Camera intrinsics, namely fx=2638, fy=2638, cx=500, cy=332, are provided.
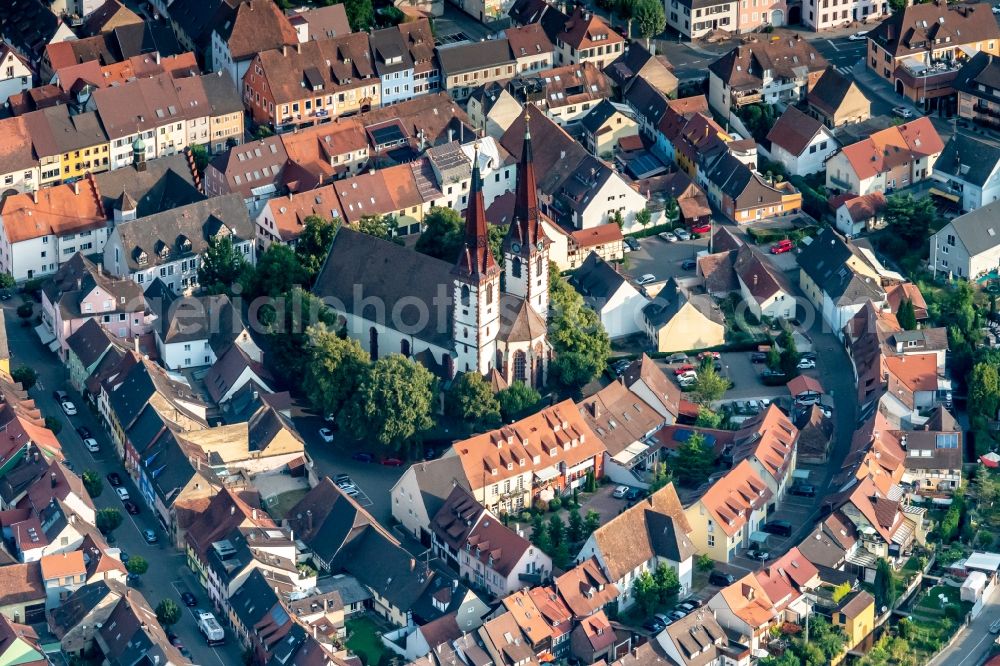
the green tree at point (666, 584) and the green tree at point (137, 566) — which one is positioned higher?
the green tree at point (137, 566)

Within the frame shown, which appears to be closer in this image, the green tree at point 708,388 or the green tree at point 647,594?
the green tree at point 647,594

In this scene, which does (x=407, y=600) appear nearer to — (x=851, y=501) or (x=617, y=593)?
(x=617, y=593)

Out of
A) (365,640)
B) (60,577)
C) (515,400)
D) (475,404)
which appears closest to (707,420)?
(515,400)

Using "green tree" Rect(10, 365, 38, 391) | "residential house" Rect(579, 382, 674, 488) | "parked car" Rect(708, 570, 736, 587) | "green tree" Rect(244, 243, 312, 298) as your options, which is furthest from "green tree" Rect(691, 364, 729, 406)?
"green tree" Rect(10, 365, 38, 391)

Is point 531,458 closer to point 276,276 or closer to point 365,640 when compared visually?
point 365,640

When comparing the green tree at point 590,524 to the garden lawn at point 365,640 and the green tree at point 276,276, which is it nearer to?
the garden lawn at point 365,640

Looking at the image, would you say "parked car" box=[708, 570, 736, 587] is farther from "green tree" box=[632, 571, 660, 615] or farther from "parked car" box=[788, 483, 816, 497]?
"parked car" box=[788, 483, 816, 497]

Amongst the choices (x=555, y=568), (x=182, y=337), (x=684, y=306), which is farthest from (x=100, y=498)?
(x=684, y=306)

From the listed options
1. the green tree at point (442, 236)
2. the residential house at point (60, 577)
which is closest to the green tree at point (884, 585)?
the green tree at point (442, 236)
